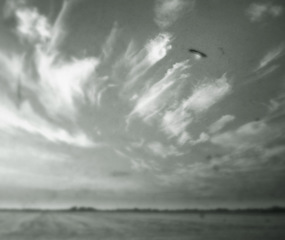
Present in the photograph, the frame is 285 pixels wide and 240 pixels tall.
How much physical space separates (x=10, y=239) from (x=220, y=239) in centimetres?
2657

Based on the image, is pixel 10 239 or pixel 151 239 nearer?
pixel 10 239

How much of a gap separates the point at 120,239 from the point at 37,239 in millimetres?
9921

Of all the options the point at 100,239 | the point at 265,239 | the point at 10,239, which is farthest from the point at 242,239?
the point at 10,239

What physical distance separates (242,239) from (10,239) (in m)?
30.1

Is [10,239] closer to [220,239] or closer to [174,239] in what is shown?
[174,239]

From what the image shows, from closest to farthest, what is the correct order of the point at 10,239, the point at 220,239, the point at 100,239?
the point at 10,239 < the point at 100,239 < the point at 220,239

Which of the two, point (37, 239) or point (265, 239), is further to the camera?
point (265, 239)

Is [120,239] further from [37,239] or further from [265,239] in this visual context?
[265,239]

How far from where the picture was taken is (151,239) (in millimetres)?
29609

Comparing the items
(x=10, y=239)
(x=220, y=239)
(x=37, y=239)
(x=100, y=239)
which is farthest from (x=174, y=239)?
(x=10, y=239)

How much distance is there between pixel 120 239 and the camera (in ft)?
95.6

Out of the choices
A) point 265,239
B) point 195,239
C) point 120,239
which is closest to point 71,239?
point 120,239

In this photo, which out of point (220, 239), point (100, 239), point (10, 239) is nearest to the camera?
point (10, 239)

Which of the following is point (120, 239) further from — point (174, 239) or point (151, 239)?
point (174, 239)
